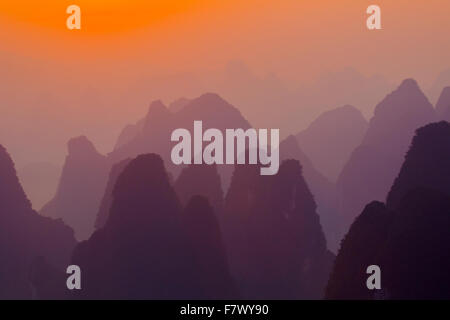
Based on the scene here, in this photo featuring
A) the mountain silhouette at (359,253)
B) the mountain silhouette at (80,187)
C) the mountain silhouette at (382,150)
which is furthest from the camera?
the mountain silhouette at (80,187)

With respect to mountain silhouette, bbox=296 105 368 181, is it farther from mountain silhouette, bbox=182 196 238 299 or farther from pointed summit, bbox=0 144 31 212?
mountain silhouette, bbox=182 196 238 299


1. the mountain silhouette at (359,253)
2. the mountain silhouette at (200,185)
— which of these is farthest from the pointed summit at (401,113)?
the mountain silhouette at (359,253)

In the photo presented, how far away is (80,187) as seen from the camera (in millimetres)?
67562

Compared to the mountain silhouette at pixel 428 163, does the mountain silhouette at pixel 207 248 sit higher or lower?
lower

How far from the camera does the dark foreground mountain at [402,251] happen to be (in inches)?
864

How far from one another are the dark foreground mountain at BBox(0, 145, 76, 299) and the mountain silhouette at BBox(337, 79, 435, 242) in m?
27.6

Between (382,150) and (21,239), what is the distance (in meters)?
41.6

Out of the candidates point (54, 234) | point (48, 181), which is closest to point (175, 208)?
point (54, 234)

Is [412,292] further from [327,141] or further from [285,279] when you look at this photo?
[327,141]

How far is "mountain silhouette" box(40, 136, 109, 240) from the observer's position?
63.7m

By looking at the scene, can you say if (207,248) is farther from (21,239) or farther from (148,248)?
(21,239)

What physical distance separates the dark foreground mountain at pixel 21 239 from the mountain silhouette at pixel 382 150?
2764cm

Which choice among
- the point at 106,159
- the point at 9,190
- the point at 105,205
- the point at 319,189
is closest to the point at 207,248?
the point at 105,205

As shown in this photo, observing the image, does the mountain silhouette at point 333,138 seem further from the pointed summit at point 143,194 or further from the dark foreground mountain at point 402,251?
the dark foreground mountain at point 402,251
